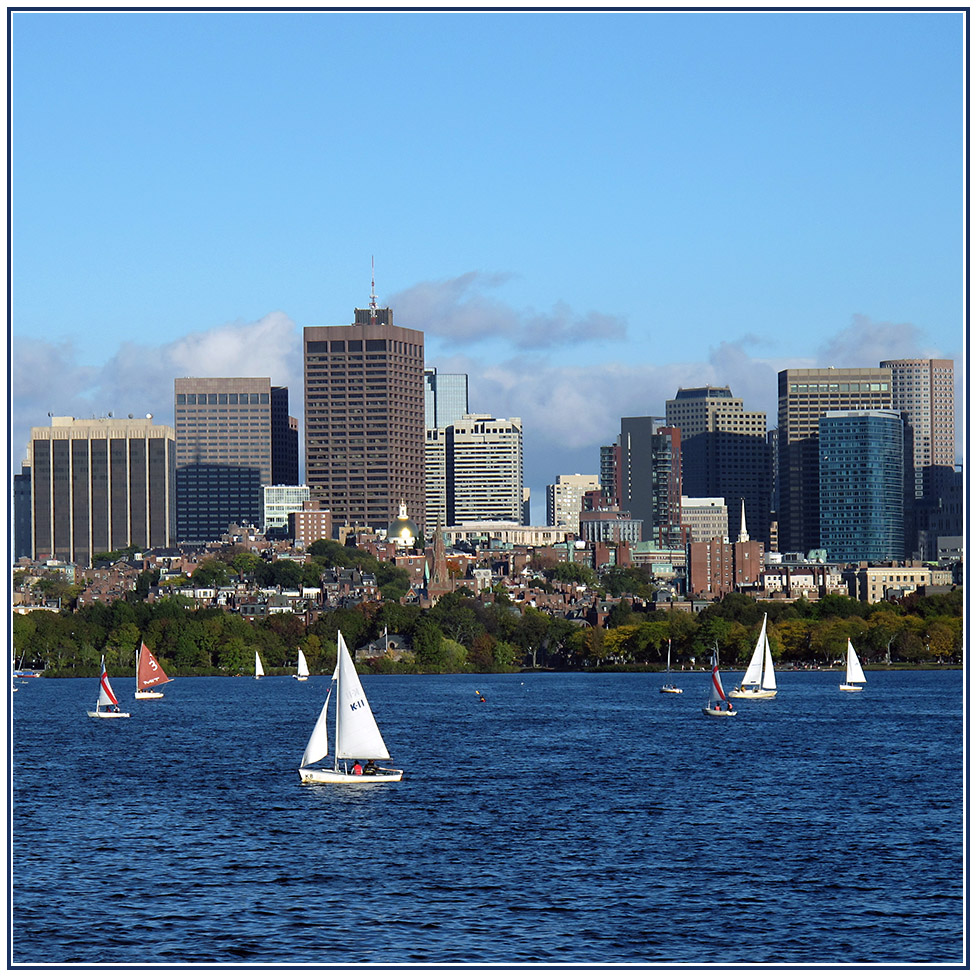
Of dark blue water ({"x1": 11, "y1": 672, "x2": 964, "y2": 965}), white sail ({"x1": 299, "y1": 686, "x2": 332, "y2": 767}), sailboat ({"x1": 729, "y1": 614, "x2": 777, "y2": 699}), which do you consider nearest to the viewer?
dark blue water ({"x1": 11, "y1": 672, "x2": 964, "y2": 965})

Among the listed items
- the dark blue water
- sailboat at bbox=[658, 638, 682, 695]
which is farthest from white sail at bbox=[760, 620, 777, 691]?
the dark blue water

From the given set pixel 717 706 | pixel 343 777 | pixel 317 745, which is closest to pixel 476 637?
pixel 717 706

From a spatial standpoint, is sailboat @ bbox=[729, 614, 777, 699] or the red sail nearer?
sailboat @ bbox=[729, 614, 777, 699]

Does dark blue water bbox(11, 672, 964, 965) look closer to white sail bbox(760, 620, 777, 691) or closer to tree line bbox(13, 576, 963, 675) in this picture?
white sail bbox(760, 620, 777, 691)

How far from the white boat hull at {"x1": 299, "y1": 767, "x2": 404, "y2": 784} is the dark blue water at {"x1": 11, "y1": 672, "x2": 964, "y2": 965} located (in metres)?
0.42

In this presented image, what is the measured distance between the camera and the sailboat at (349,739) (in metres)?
63.5

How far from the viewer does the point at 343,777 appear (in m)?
66.6

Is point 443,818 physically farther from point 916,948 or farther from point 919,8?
point 919,8

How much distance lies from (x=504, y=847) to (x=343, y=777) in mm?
16105

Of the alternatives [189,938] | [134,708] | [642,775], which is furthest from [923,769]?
[134,708]

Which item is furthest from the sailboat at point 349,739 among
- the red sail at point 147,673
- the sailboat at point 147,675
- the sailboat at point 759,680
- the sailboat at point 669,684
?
the sailboat at point 669,684

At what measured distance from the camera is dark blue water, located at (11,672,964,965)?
37.8 m

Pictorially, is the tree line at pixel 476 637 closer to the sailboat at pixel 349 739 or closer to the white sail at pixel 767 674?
the white sail at pixel 767 674
